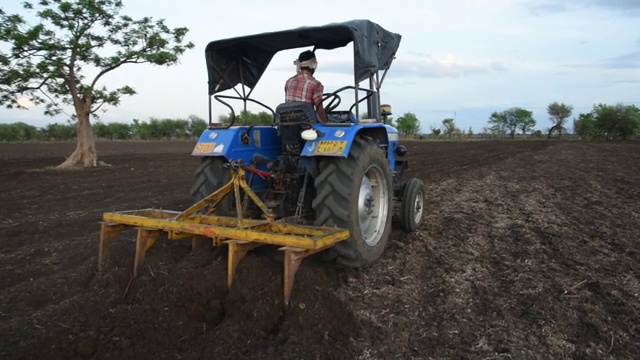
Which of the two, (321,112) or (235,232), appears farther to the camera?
(321,112)

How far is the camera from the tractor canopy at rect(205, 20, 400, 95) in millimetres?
4441

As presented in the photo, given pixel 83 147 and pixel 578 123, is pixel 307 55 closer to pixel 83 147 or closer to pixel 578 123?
pixel 83 147

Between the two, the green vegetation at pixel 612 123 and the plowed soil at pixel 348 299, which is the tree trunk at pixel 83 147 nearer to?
the plowed soil at pixel 348 299

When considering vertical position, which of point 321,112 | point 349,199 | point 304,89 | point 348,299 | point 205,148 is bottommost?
point 348,299

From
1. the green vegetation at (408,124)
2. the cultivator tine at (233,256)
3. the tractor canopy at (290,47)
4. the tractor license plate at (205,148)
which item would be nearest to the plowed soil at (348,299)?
the cultivator tine at (233,256)

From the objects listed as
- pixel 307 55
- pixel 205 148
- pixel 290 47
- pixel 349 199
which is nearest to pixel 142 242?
pixel 205 148

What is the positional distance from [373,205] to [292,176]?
879 mm

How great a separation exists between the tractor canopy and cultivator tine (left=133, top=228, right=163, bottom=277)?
69.2 inches

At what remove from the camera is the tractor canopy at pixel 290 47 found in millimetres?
4441

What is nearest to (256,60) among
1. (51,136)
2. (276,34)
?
(276,34)

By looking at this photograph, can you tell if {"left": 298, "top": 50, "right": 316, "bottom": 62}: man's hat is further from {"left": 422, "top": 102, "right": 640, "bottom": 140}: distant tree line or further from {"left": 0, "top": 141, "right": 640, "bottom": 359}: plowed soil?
{"left": 422, "top": 102, "right": 640, "bottom": 140}: distant tree line

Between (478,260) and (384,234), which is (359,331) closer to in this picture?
(384,234)

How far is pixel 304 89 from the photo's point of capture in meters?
4.67

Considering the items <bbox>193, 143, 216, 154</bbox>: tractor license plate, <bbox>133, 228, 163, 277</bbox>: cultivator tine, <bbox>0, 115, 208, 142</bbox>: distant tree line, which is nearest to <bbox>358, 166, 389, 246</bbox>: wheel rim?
<bbox>193, 143, 216, 154</bbox>: tractor license plate
